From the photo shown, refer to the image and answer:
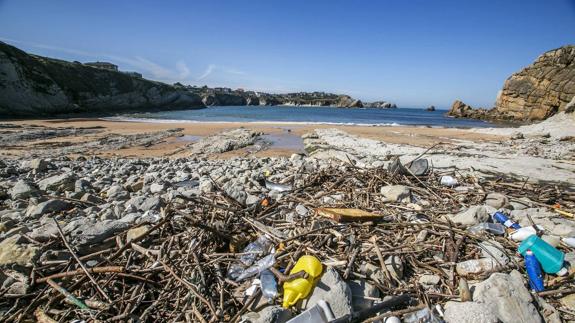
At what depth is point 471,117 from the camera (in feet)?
184

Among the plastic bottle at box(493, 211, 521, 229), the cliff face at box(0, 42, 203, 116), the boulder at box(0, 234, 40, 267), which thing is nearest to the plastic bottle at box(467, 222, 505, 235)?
the plastic bottle at box(493, 211, 521, 229)

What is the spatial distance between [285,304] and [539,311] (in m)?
2.11

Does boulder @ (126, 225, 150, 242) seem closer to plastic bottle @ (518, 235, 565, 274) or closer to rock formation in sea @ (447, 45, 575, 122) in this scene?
plastic bottle @ (518, 235, 565, 274)

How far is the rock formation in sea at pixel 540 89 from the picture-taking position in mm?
38562

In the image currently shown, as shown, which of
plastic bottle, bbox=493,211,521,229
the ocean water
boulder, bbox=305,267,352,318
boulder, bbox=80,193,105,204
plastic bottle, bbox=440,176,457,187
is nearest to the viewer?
boulder, bbox=305,267,352,318

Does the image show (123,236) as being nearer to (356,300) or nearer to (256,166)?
(356,300)

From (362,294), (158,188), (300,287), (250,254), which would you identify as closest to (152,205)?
(158,188)

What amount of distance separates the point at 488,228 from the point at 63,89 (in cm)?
5214

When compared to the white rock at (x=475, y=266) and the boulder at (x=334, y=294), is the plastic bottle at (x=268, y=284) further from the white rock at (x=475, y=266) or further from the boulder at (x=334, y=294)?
the white rock at (x=475, y=266)

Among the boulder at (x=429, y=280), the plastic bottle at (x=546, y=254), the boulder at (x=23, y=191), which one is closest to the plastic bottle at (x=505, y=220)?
the plastic bottle at (x=546, y=254)

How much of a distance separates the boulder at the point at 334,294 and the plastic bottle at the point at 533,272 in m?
1.75

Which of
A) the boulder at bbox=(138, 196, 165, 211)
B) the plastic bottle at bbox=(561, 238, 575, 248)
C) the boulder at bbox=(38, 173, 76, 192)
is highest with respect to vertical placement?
the plastic bottle at bbox=(561, 238, 575, 248)

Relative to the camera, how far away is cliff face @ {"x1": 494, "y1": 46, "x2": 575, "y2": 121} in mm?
38531

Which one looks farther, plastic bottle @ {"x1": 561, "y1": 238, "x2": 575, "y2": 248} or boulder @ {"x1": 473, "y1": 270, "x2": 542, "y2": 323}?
plastic bottle @ {"x1": 561, "y1": 238, "x2": 575, "y2": 248}
